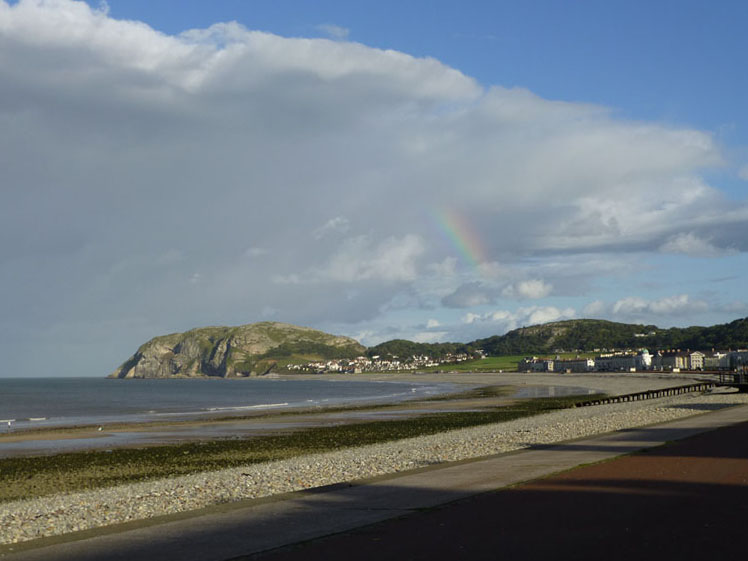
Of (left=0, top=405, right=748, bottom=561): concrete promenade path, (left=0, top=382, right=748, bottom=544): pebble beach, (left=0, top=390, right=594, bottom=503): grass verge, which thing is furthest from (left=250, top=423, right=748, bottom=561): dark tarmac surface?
(left=0, top=390, right=594, bottom=503): grass verge

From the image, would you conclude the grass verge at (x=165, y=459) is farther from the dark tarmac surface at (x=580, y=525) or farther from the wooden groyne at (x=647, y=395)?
the wooden groyne at (x=647, y=395)

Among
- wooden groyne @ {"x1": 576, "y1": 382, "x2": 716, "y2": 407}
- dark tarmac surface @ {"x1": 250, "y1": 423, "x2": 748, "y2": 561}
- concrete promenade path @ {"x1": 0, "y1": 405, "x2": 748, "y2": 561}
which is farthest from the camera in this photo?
wooden groyne @ {"x1": 576, "y1": 382, "x2": 716, "y2": 407}

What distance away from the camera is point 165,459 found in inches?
1314

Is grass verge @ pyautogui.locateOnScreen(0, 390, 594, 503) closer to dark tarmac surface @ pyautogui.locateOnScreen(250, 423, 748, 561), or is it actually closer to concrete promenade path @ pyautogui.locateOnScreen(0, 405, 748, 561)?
concrete promenade path @ pyautogui.locateOnScreen(0, 405, 748, 561)

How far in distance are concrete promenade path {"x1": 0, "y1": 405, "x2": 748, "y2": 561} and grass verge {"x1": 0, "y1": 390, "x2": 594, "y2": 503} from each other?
1306cm

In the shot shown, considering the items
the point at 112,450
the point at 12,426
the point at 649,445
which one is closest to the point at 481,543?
the point at 649,445

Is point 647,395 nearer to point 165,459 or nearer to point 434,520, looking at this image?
point 165,459

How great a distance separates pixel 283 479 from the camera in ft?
71.1

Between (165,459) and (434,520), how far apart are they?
77.2ft

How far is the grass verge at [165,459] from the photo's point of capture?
88.1ft

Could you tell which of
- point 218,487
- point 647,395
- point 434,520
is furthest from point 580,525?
point 647,395

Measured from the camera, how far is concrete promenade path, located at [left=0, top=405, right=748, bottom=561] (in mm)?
10367

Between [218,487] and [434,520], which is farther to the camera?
[218,487]

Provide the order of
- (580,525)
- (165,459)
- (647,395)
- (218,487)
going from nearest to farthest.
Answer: (580,525) < (218,487) < (165,459) < (647,395)
